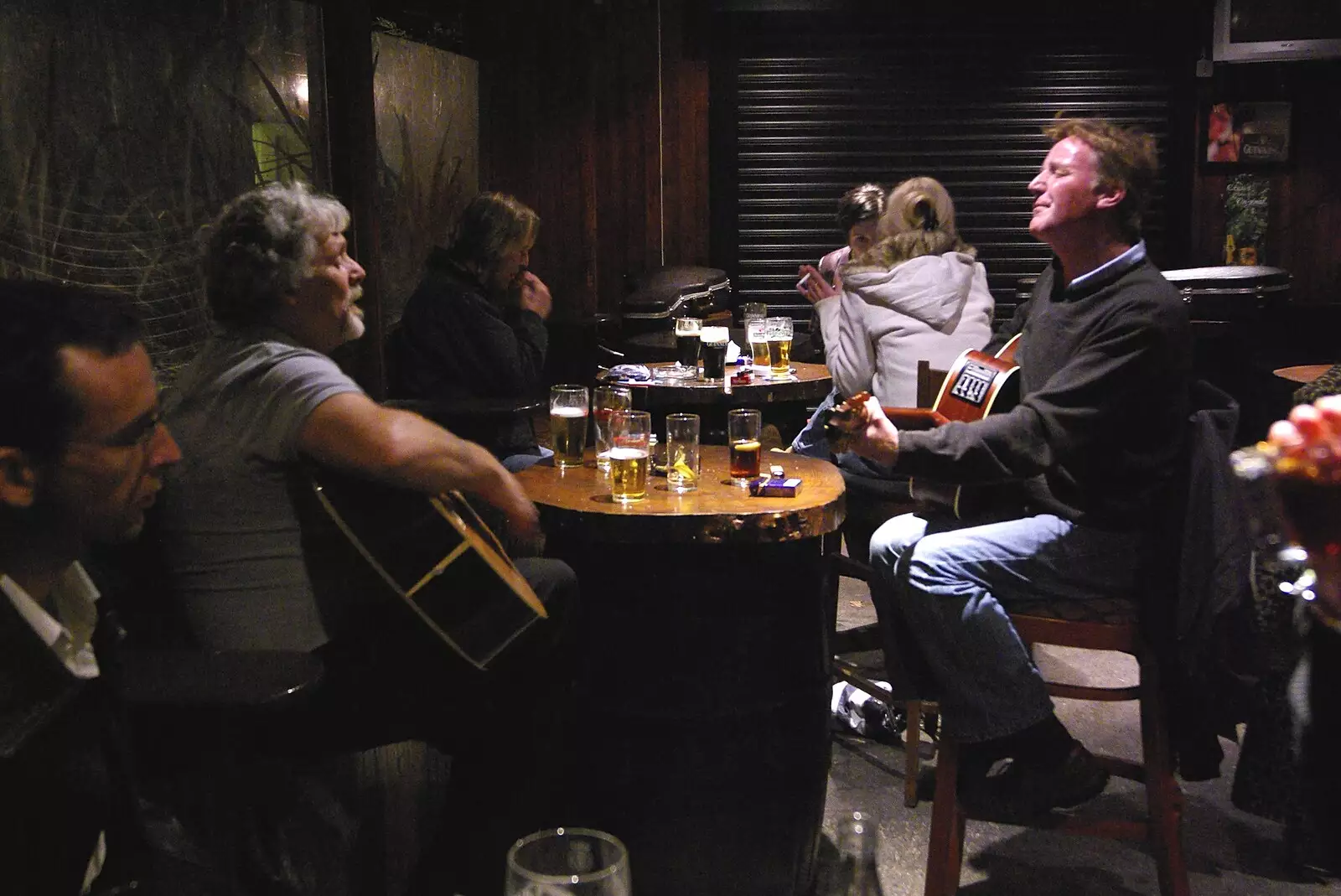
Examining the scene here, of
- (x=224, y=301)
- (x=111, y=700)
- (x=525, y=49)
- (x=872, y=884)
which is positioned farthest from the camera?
(x=525, y=49)

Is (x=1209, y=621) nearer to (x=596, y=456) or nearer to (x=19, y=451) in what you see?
(x=596, y=456)

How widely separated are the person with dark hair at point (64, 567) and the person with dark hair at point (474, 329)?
254 centimetres

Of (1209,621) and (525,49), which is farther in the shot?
(525,49)

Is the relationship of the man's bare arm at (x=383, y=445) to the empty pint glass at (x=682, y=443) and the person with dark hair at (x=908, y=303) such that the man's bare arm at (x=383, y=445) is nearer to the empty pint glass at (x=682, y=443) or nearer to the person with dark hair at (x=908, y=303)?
the empty pint glass at (x=682, y=443)

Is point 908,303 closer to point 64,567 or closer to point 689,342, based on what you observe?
point 689,342

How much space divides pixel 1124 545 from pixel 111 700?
80.4 inches

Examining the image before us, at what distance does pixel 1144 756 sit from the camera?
273cm

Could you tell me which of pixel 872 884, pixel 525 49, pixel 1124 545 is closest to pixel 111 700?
pixel 872 884

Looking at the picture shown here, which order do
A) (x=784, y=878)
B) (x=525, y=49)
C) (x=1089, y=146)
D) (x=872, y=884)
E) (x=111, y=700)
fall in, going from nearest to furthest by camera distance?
(x=872, y=884)
(x=111, y=700)
(x=784, y=878)
(x=1089, y=146)
(x=525, y=49)

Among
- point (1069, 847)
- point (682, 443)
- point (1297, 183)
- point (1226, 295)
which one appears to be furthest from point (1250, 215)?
point (682, 443)

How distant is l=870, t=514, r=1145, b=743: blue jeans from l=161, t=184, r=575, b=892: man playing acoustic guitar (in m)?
0.97

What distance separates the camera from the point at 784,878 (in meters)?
2.61

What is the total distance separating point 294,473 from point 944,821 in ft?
5.29

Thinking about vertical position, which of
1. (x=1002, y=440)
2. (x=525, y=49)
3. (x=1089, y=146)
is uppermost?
(x=525, y=49)
